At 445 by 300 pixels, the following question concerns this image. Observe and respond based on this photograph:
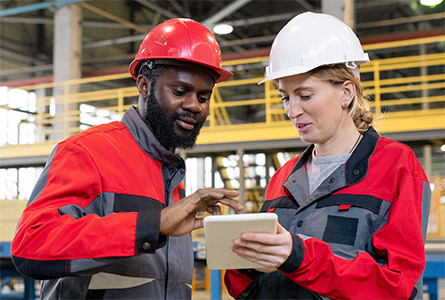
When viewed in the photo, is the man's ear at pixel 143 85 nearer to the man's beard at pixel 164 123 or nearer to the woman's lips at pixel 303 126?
the man's beard at pixel 164 123

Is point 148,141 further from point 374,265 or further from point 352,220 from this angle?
point 374,265

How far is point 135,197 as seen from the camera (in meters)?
1.87

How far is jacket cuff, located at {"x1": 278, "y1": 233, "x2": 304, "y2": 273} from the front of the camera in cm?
151

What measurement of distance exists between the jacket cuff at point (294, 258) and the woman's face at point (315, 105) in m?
0.55

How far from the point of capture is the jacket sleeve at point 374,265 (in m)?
1.55

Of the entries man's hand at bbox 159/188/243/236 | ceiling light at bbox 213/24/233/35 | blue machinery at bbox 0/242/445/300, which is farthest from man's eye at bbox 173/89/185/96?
ceiling light at bbox 213/24/233/35

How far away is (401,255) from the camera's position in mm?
1588

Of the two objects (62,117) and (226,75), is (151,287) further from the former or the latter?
(62,117)

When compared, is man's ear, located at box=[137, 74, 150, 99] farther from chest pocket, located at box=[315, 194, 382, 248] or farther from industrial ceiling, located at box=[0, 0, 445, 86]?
industrial ceiling, located at box=[0, 0, 445, 86]

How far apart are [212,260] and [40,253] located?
59 centimetres

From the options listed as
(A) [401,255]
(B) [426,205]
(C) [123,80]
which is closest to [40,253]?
(A) [401,255]

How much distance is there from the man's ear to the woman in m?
0.59

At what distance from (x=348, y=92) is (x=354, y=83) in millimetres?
50

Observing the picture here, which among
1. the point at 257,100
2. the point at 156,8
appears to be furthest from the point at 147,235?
the point at 156,8
